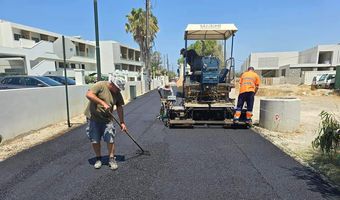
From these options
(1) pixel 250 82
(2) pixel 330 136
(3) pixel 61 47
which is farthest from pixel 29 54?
(2) pixel 330 136

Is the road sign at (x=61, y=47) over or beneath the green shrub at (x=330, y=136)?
over

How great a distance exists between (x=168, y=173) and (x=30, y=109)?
4754 millimetres

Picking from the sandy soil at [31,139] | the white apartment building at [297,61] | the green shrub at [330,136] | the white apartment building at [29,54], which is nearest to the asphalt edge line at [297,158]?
the green shrub at [330,136]

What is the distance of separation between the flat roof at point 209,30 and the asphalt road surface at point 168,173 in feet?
11.8

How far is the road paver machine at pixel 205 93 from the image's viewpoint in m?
6.90

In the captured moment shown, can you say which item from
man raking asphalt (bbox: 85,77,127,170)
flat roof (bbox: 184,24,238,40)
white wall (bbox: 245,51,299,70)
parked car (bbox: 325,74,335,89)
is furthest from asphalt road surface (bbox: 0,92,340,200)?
white wall (bbox: 245,51,299,70)

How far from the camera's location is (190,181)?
3.49 metres

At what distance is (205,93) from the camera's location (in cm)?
721

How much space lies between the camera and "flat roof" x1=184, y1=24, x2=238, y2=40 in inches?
283

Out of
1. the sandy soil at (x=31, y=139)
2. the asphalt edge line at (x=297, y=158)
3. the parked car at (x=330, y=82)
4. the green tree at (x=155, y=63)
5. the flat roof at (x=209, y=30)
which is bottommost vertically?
the sandy soil at (x=31, y=139)

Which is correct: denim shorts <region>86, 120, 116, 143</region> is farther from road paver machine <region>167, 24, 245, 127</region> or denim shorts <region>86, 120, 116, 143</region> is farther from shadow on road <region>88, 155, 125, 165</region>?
road paver machine <region>167, 24, 245, 127</region>

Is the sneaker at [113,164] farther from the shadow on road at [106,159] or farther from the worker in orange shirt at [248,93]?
the worker in orange shirt at [248,93]

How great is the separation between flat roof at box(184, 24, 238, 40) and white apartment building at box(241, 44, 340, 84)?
27.9 meters

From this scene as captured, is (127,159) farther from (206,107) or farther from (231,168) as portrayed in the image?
(206,107)
